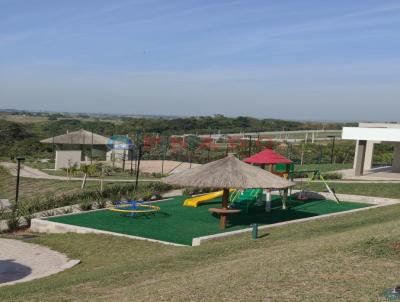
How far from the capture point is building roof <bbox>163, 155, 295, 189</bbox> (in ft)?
54.9

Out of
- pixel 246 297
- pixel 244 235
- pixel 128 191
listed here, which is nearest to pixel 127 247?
pixel 244 235

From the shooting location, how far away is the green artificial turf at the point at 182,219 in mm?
16578

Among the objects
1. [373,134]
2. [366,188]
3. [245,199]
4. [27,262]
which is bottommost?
[27,262]

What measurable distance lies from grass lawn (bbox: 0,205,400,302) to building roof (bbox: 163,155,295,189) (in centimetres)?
214

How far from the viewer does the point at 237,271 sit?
9.47 metres

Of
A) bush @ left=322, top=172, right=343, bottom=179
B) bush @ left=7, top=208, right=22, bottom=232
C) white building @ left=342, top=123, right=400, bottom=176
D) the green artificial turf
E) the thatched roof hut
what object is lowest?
bush @ left=7, top=208, right=22, bottom=232

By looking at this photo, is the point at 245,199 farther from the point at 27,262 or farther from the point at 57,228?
the point at 27,262

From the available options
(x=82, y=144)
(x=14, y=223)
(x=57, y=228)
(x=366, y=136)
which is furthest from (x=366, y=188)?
(x=82, y=144)

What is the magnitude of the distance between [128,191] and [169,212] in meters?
4.91

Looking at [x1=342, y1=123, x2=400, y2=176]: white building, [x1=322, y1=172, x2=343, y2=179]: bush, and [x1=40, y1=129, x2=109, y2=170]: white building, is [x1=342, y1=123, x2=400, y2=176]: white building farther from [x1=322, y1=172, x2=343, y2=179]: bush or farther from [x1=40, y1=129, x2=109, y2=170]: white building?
[x1=40, y1=129, x2=109, y2=170]: white building

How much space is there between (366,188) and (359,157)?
219 inches

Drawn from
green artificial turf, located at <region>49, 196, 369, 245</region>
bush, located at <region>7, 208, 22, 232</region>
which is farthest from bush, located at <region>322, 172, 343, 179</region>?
bush, located at <region>7, 208, 22, 232</region>

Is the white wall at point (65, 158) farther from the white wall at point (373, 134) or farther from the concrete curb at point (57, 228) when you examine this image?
the concrete curb at point (57, 228)

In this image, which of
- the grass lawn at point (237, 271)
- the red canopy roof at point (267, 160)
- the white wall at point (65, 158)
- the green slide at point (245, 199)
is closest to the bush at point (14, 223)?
the grass lawn at point (237, 271)
